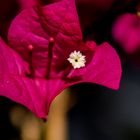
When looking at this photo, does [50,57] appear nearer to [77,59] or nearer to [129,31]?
[77,59]

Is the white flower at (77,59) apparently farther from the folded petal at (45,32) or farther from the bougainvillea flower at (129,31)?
the bougainvillea flower at (129,31)

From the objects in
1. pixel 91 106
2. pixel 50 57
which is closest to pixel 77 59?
pixel 50 57

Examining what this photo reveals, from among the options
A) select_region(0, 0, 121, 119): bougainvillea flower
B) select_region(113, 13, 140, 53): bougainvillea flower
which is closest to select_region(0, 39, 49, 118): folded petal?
select_region(0, 0, 121, 119): bougainvillea flower

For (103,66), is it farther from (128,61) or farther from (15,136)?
(15,136)

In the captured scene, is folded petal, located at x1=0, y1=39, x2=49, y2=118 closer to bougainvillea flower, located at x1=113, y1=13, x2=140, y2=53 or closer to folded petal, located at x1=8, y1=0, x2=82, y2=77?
folded petal, located at x1=8, y1=0, x2=82, y2=77

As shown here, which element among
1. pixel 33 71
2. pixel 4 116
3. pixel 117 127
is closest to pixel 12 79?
pixel 33 71

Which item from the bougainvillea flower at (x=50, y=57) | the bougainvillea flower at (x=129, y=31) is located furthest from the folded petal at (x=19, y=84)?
the bougainvillea flower at (x=129, y=31)
